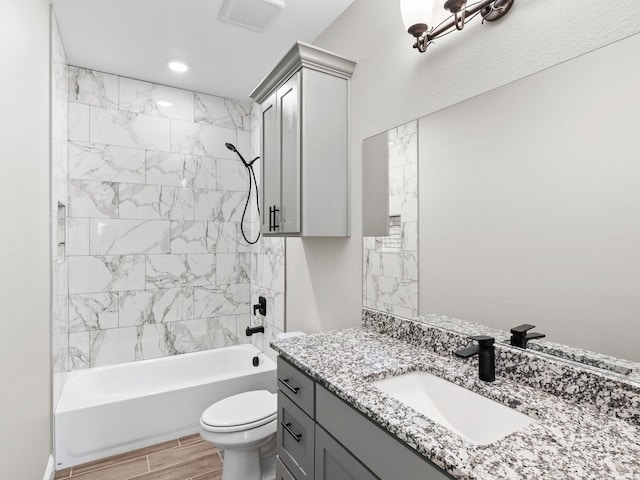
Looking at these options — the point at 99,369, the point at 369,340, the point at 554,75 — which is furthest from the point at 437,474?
the point at 99,369

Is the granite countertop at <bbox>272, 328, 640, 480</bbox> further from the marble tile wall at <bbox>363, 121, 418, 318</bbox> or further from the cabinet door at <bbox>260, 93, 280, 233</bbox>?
the cabinet door at <bbox>260, 93, 280, 233</bbox>

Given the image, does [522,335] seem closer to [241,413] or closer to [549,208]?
[549,208]

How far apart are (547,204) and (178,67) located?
293 centimetres

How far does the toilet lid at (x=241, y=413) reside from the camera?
1.95 meters

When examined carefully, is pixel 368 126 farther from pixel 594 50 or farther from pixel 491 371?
pixel 491 371

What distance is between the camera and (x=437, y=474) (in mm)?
766

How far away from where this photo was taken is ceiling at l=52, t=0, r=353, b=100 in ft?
6.96

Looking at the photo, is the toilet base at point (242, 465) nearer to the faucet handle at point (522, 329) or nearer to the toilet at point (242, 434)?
the toilet at point (242, 434)

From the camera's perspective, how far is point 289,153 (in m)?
2.00

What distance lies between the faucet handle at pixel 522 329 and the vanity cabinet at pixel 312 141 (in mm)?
1077

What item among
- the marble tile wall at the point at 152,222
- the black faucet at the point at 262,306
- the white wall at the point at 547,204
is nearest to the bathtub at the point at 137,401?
the marble tile wall at the point at 152,222

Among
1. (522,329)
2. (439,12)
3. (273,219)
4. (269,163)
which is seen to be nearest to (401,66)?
(439,12)

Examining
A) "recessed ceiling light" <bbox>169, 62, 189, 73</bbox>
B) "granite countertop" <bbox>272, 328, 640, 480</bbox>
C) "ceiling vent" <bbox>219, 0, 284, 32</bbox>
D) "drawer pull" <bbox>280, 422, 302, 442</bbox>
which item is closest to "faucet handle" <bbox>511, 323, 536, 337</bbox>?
"granite countertop" <bbox>272, 328, 640, 480</bbox>

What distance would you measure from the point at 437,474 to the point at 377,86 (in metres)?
1.74
